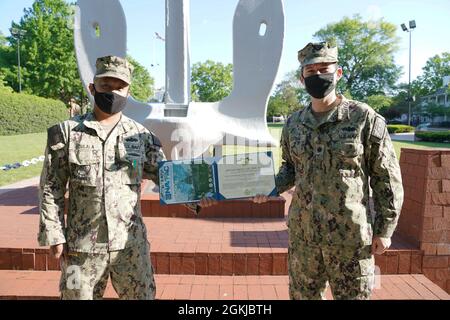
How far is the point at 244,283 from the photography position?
270cm

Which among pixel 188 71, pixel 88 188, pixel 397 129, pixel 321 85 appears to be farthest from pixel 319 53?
pixel 397 129

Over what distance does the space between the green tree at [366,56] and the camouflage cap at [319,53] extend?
29886 millimetres

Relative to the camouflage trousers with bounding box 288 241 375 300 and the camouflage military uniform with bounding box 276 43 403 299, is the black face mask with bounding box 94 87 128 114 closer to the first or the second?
the camouflage military uniform with bounding box 276 43 403 299

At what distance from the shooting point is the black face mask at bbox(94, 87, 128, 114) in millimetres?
1711

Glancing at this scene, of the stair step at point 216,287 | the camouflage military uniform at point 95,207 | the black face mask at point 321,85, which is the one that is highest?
the black face mask at point 321,85

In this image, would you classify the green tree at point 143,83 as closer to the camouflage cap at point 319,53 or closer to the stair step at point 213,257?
the stair step at point 213,257

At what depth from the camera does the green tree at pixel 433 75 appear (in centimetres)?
3228

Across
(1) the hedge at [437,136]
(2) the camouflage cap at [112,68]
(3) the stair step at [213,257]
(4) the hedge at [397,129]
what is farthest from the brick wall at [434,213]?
(4) the hedge at [397,129]

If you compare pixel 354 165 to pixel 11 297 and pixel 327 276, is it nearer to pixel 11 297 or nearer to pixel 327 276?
pixel 327 276

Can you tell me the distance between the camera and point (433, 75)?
32.8 meters

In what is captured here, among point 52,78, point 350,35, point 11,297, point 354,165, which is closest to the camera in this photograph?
point 354,165

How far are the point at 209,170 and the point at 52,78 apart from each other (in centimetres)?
2561

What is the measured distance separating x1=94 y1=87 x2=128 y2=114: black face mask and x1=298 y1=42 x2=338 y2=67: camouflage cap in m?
0.93

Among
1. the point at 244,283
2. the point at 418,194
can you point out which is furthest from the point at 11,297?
the point at 418,194
